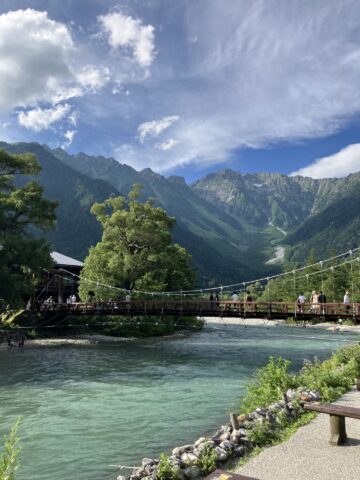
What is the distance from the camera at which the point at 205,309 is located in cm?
3114

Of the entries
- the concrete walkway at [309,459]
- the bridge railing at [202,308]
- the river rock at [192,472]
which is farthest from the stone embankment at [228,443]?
the bridge railing at [202,308]

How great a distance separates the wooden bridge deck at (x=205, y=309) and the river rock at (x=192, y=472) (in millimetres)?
19587

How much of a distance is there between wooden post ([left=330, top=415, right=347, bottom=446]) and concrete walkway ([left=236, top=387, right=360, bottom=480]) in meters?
0.11

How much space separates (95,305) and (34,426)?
80.3 ft

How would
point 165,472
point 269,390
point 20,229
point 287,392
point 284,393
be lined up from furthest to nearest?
point 20,229 < point 269,390 < point 287,392 < point 284,393 < point 165,472

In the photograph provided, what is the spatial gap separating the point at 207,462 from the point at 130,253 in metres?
33.9

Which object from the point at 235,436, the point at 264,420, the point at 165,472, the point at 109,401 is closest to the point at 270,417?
the point at 264,420

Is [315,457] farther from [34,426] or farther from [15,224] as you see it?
[15,224]

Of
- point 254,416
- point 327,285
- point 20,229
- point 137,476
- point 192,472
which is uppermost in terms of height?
point 20,229

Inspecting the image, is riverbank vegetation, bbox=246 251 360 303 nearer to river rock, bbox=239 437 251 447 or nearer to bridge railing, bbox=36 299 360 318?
bridge railing, bbox=36 299 360 318

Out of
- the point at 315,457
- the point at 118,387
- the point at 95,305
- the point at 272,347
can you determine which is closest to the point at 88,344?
the point at 95,305

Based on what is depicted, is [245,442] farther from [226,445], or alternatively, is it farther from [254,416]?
[254,416]

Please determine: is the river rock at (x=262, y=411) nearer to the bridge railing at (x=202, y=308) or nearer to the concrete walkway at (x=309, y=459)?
the concrete walkway at (x=309, y=459)

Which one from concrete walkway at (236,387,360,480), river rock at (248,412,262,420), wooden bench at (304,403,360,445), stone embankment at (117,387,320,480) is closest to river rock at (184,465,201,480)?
stone embankment at (117,387,320,480)
